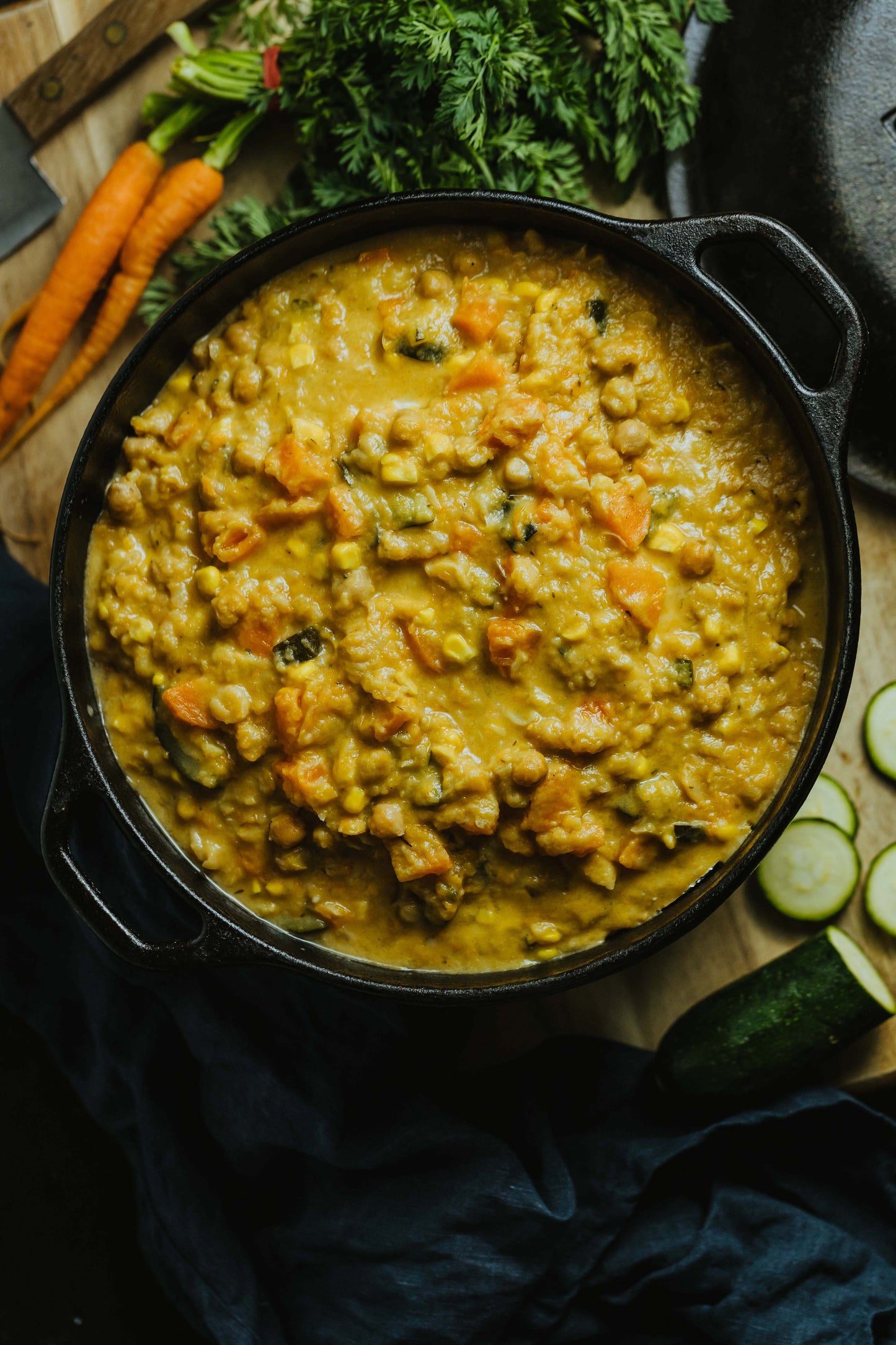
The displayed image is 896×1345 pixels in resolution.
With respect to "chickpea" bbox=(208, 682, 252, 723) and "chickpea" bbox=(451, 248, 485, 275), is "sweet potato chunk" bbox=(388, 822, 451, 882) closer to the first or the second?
"chickpea" bbox=(208, 682, 252, 723)

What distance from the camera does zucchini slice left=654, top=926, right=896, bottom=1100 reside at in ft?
10.6

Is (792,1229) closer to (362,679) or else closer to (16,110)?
(362,679)

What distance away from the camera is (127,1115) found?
11.7 feet

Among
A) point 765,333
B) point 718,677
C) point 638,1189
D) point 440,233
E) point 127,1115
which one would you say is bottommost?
point 638,1189

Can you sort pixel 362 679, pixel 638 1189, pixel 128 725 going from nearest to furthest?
pixel 362 679 → pixel 128 725 → pixel 638 1189

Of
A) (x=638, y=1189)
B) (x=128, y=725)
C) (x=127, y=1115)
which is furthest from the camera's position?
(x=127, y=1115)

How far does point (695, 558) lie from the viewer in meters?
2.62

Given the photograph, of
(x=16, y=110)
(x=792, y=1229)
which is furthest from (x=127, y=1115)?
(x=16, y=110)

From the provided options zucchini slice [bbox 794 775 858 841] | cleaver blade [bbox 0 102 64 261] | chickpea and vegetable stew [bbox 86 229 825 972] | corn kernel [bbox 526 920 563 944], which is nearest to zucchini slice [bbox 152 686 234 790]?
chickpea and vegetable stew [bbox 86 229 825 972]

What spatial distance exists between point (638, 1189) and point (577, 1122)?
28cm

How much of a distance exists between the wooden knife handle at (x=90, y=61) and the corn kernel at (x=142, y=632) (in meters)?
1.92

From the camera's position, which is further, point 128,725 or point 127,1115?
point 127,1115

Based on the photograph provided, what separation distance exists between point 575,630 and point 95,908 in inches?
54.3

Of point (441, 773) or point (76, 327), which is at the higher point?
point (76, 327)
